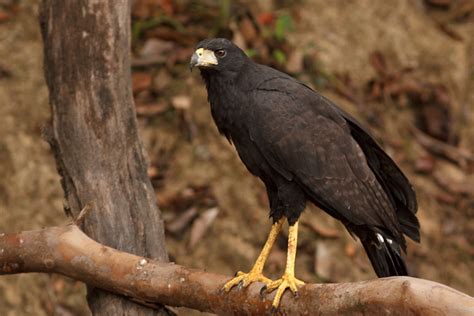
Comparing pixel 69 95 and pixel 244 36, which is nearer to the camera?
pixel 69 95

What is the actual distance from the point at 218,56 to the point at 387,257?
1492 mm

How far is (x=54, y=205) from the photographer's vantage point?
7164 mm

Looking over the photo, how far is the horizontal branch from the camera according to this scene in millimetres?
4090

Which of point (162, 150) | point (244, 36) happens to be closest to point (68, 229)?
point (162, 150)

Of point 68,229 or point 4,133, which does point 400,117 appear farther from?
point 68,229

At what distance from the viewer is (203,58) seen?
5305mm

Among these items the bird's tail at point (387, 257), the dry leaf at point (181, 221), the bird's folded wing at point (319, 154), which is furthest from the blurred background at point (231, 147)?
the bird's folded wing at point (319, 154)

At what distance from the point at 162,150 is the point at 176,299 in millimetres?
2912

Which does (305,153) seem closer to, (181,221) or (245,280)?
(245,280)

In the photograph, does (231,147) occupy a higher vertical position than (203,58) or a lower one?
lower

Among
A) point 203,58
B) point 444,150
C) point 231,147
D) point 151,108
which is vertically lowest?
point 444,150

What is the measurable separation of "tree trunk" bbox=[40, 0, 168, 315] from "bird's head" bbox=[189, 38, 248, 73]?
19.9 inches

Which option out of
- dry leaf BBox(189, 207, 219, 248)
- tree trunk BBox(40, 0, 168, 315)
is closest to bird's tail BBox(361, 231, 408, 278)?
tree trunk BBox(40, 0, 168, 315)

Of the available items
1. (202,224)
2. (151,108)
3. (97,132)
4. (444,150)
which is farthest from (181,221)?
(444,150)
